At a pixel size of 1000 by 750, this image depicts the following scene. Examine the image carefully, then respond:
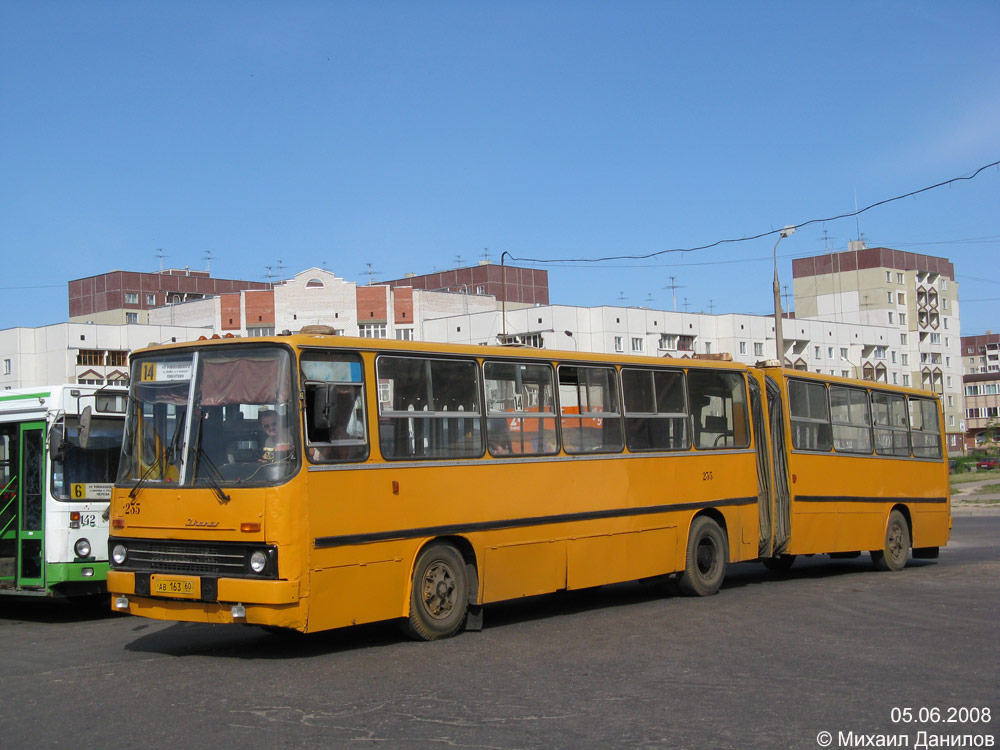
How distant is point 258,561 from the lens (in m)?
9.39

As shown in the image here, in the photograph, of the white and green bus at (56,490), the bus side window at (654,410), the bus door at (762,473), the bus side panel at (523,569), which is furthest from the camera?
the bus door at (762,473)

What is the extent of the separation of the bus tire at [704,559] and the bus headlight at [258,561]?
21.5ft

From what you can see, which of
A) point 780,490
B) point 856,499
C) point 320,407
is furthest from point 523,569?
point 856,499

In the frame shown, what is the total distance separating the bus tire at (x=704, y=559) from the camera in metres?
14.3

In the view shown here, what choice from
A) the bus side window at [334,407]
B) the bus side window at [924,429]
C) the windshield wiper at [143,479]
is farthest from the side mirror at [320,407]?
the bus side window at [924,429]

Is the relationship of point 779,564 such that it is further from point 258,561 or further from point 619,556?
point 258,561

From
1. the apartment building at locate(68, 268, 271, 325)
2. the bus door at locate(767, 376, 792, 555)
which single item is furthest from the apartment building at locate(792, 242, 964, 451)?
the bus door at locate(767, 376, 792, 555)

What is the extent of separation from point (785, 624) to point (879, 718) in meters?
4.38

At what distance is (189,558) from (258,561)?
0.73 meters

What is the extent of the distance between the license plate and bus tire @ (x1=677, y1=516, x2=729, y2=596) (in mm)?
6806

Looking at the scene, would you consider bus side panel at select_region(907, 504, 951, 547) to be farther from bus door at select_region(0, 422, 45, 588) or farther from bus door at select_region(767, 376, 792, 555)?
bus door at select_region(0, 422, 45, 588)

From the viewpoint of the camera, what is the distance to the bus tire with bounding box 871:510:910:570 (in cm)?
1830

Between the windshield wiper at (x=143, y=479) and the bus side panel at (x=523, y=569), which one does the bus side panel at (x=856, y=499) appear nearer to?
the bus side panel at (x=523, y=569)

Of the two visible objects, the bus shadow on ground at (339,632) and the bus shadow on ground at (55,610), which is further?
the bus shadow on ground at (55,610)
